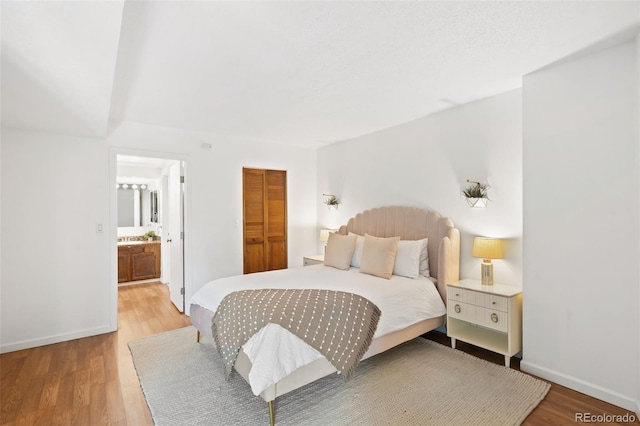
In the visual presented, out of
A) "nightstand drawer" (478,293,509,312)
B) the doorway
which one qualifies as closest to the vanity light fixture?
the doorway

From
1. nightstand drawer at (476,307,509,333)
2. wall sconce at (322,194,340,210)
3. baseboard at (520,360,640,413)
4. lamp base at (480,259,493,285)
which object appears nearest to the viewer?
baseboard at (520,360,640,413)

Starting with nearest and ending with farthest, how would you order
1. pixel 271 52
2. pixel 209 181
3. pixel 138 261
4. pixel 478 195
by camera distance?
1. pixel 271 52
2. pixel 478 195
3. pixel 209 181
4. pixel 138 261

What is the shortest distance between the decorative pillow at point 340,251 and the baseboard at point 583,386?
77.5 inches

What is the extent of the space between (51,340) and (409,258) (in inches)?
156

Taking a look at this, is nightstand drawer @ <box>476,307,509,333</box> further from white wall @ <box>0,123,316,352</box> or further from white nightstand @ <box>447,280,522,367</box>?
white wall @ <box>0,123,316,352</box>

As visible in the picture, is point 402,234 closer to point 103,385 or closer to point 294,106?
point 294,106

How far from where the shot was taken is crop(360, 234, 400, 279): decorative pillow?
3.44 metres

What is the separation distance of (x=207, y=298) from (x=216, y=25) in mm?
2235

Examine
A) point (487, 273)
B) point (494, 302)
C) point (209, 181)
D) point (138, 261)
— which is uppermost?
point (209, 181)

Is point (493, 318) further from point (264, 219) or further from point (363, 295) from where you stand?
point (264, 219)

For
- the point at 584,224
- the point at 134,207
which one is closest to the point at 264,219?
the point at 134,207

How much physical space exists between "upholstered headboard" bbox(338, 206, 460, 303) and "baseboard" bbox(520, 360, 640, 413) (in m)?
0.92

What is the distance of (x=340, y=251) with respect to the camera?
3980mm

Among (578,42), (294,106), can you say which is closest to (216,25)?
(294,106)
